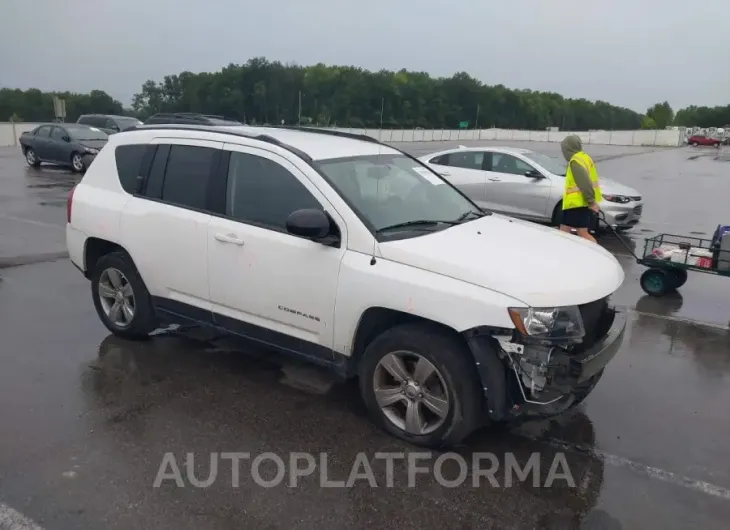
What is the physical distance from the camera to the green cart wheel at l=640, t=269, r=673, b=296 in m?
7.63

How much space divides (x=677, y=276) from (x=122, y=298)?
6.17 m

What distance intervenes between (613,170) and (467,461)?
2843 centimetres

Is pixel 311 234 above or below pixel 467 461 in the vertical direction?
above

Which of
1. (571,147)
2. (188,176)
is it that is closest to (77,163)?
(571,147)

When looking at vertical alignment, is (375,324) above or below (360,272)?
below

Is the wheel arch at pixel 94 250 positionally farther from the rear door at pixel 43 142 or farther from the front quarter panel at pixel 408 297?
the rear door at pixel 43 142

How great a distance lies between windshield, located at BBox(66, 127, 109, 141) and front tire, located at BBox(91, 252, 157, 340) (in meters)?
16.5

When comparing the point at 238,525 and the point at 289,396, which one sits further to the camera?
the point at 289,396

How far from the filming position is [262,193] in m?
4.56

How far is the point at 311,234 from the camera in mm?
3998

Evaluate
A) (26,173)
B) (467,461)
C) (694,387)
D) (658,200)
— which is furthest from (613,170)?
(467,461)

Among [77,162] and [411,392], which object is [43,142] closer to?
[77,162]

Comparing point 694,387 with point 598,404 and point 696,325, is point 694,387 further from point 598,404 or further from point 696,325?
point 696,325

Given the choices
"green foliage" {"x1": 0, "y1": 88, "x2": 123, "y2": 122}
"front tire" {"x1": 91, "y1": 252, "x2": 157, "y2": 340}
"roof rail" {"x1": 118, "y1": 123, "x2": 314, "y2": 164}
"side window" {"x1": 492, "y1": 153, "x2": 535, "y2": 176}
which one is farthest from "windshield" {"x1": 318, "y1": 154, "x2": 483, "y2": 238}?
"green foliage" {"x1": 0, "y1": 88, "x2": 123, "y2": 122}
